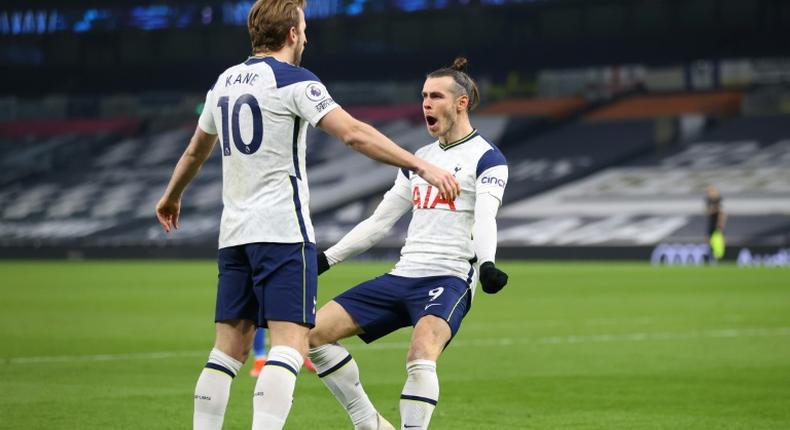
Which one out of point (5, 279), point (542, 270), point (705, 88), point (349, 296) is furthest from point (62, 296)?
point (705, 88)

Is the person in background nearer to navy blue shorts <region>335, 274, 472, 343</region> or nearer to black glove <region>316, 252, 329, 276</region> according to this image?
navy blue shorts <region>335, 274, 472, 343</region>

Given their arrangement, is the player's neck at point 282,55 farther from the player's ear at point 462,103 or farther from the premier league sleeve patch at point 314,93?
the player's ear at point 462,103

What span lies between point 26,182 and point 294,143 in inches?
1932

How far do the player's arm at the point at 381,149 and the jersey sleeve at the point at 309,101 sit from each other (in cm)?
4

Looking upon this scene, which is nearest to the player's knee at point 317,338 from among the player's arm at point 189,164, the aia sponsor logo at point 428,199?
the aia sponsor logo at point 428,199

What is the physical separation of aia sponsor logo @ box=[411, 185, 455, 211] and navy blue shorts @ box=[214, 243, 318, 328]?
1180 millimetres

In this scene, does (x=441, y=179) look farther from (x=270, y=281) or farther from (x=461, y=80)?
(x=461, y=80)

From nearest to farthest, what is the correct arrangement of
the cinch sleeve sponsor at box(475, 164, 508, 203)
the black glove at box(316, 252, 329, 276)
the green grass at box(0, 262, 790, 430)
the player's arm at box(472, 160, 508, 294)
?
the player's arm at box(472, 160, 508, 294)
the cinch sleeve sponsor at box(475, 164, 508, 203)
the black glove at box(316, 252, 329, 276)
the green grass at box(0, 262, 790, 430)

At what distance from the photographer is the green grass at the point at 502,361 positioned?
9.05 metres

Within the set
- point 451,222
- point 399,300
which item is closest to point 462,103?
point 451,222

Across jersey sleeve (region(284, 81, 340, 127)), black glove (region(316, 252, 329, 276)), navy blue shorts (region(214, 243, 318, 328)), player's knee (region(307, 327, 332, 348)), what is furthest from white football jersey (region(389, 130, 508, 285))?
jersey sleeve (region(284, 81, 340, 127))

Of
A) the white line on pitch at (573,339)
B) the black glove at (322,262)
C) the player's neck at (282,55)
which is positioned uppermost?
the player's neck at (282,55)

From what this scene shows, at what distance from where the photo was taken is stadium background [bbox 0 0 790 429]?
13172 mm

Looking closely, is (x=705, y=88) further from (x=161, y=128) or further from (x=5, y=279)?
(x=5, y=279)
